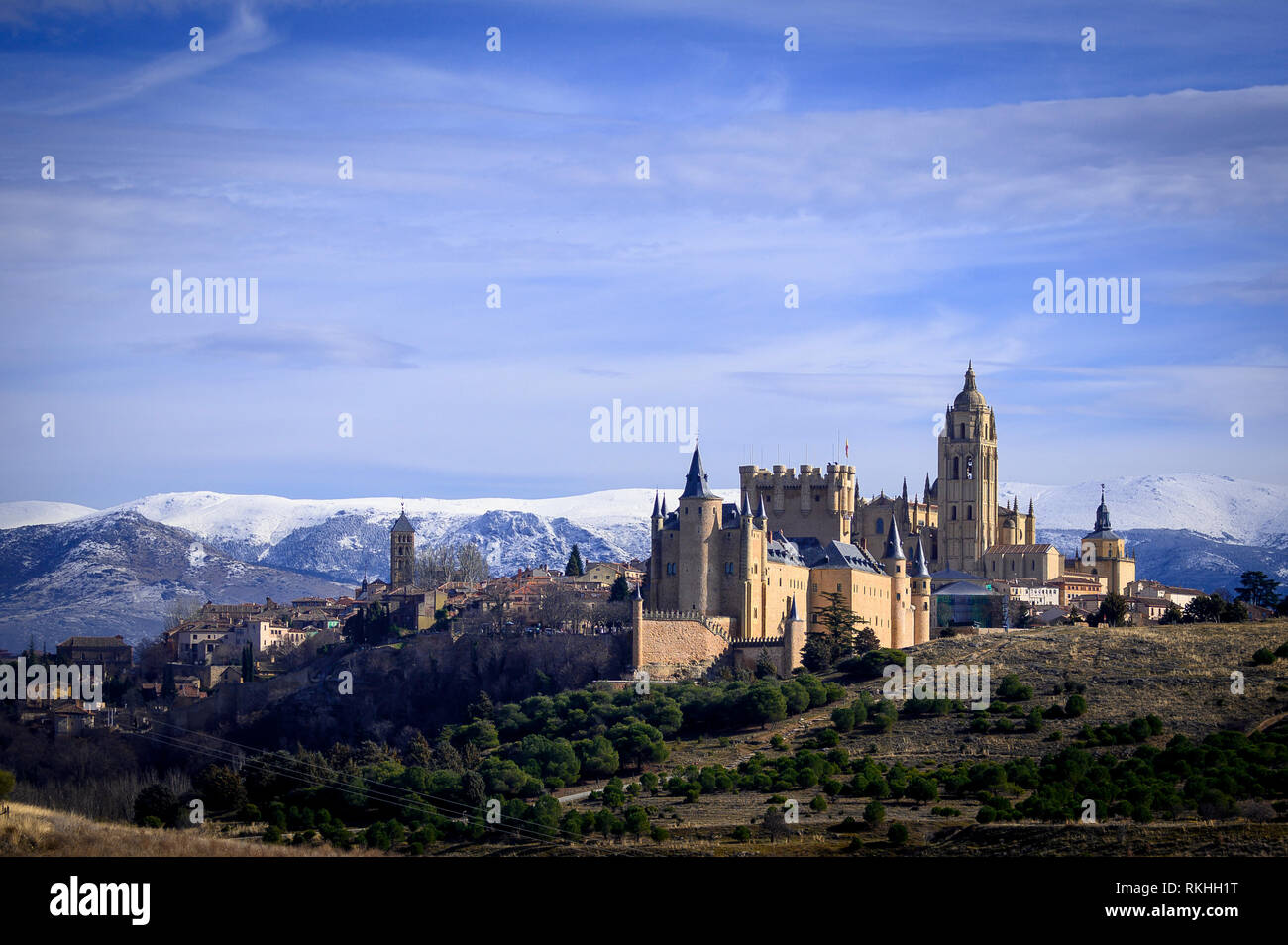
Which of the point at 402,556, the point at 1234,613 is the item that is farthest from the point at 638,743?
the point at 402,556

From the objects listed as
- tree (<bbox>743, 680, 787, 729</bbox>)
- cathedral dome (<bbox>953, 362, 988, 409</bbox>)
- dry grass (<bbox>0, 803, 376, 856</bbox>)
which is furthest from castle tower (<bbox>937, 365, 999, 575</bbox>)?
dry grass (<bbox>0, 803, 376, 856</bbox>)

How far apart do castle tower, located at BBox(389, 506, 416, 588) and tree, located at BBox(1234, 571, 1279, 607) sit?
6704cm

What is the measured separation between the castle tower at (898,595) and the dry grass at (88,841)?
2000 inches

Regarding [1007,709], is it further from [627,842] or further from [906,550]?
[906,550]

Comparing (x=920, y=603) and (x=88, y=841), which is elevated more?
(x=920, y=603)

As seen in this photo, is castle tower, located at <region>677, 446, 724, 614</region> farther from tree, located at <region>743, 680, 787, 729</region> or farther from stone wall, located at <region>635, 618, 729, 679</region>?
tree, located at <region>743, 680, 787, 729</region>

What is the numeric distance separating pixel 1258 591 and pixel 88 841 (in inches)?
3505

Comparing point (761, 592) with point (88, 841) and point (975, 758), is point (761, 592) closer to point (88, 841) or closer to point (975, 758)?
→ point (975, 758)

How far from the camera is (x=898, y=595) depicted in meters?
97.0

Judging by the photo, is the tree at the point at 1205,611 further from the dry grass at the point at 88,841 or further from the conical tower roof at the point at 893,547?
the dry grass at the point at 88,841

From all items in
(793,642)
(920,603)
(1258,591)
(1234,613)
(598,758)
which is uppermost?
(1258,591)

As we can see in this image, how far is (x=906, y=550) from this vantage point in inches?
4375

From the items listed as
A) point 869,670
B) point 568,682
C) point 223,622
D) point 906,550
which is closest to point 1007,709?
point 869,670

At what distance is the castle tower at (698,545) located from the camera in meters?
87.3
